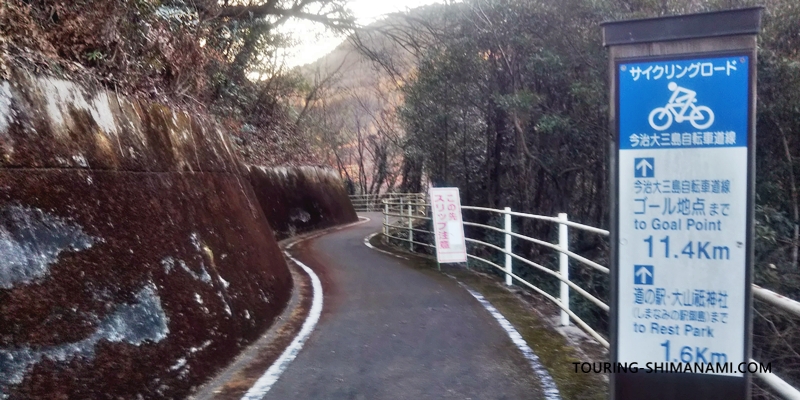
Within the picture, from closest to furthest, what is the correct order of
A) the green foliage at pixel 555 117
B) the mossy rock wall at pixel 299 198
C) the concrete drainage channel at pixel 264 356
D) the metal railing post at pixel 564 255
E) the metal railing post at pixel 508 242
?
the concrete drainage channel at pixel 264 356
the metal railing post at pixel 564 255
the metal railing post at pixel 508 242
the green foliage at pixel 555 117
the mossy rock wall at pixel 299 198

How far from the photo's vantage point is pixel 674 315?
3.75 metres

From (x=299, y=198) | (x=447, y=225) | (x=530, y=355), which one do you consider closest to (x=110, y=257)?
(x=530, y=355)

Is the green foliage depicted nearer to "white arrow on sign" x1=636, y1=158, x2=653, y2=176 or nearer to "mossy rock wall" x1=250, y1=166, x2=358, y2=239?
"mossy rock wall" x1=250, y1=166, x2=358, y2=239

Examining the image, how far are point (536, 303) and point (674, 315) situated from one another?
493 centimetres

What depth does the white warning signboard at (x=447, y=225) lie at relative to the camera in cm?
1148

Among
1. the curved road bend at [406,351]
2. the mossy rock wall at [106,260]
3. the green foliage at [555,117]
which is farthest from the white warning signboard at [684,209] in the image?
the green foliage at [555,117]

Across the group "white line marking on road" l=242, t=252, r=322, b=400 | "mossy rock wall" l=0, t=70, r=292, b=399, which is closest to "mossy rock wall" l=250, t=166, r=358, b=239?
"white line marking on road" l=242, t=252, r=322, b=400

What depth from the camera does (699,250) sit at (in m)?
3.63

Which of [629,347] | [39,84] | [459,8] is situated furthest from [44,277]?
[459,8]

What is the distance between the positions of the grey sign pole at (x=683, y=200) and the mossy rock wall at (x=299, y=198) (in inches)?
617

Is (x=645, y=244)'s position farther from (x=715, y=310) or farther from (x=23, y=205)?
(x=23, y=205)

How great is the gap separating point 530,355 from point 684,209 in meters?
2.78

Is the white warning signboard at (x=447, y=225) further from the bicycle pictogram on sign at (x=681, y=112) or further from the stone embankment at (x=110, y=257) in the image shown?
the bicycle pictogram on sign at (x=681, y=112)

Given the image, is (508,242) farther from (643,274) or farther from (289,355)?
(643,274)
